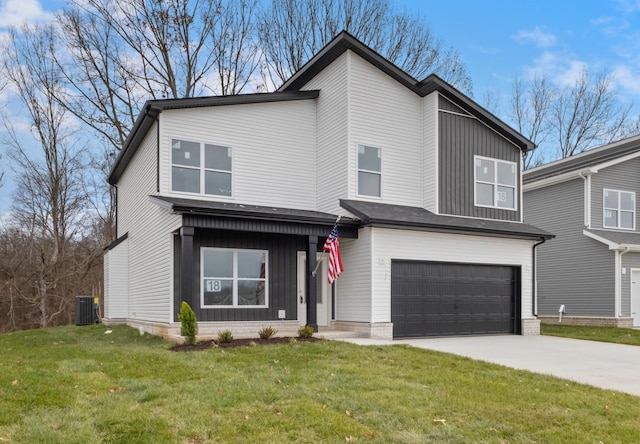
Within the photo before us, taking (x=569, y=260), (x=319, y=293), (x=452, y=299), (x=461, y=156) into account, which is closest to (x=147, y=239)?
(x=319, y=293)

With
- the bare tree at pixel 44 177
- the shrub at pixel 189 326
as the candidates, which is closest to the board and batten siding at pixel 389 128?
the shrub at pixel 189 326

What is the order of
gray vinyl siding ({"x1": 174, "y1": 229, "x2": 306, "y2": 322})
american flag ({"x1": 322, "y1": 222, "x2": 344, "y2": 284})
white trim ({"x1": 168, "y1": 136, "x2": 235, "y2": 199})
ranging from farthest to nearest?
white trim ({"x1": 168, "y1": 136, "x2": 235, "y2": 199}) → gray vinyl siding ({"x1": 174, "y1": 229, "x2": 306, "y2": 322}) → american flag ({"x1": 322, "y1": 222, "x2": 344, "y2": 284})

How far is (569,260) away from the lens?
20.3 meters

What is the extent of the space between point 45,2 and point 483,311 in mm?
20300

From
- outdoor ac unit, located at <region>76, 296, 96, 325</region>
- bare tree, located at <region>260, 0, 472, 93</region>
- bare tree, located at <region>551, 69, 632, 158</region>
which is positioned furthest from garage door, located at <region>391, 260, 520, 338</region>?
bare tree, located at <region>551, 69, 632, 158</region>

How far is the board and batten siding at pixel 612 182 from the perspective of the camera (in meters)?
20.0

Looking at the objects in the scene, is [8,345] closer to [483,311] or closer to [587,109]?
[483,311]

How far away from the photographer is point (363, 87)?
569 inches

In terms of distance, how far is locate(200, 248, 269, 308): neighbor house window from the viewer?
504 inches

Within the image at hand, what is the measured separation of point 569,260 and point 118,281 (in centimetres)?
1624

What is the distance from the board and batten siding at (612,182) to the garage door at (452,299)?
6.89 meters

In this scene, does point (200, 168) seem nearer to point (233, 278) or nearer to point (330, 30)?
point (233, 278)

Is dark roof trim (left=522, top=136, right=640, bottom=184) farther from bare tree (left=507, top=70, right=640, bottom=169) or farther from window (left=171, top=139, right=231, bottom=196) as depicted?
window (left=171, top=139, right=231, bottom=196)

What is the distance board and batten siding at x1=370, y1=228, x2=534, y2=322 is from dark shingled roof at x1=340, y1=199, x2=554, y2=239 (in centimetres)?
24
